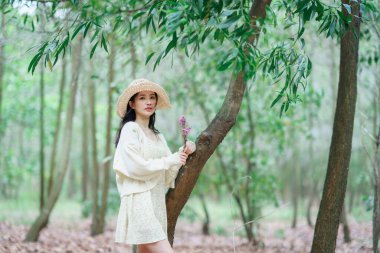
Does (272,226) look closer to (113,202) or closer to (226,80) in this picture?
(113,202)

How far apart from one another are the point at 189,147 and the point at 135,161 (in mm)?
434

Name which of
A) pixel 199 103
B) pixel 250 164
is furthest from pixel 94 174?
pixel 250 164

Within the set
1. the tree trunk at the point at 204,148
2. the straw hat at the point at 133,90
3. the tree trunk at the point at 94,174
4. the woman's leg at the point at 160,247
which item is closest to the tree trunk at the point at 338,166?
the tree trunk at the point at 204,148

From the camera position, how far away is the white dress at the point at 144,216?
12.1ft

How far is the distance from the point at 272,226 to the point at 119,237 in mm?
10747

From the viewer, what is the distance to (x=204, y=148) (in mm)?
3916

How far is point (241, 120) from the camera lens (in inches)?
338

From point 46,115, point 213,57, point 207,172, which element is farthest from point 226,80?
point 46,115

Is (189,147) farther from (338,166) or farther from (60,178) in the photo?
(60,178)

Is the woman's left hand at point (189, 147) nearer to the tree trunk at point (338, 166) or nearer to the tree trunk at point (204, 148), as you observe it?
the tree trunk at point (204, 148)

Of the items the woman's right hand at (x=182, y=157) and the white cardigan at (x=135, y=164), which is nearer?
the white cardigan at (x=135, y=164)

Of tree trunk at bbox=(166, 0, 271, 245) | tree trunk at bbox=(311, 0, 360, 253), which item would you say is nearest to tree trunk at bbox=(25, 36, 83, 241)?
tree trunk at bbox=(166, 0, 271, 245)

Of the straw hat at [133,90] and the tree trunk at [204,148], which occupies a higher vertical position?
the straw hat at [133,90]

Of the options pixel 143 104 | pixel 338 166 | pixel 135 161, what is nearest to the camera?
pixel 135 161
